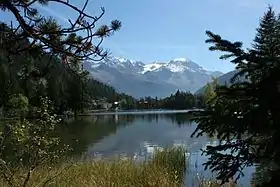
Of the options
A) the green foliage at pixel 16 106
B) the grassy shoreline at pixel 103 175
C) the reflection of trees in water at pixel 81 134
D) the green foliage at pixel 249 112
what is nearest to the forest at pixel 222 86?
the green foliage at pixel 249 112

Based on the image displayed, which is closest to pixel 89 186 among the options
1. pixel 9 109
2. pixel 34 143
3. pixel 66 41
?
pixel 34 143

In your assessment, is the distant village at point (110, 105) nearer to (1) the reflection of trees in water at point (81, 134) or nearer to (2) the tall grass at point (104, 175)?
(1) the reflection of trees in water at point (81, 134)

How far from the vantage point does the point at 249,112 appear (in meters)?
3.12

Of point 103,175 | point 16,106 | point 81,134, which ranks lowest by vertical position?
point 81,134

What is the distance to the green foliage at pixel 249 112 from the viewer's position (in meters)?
3.03

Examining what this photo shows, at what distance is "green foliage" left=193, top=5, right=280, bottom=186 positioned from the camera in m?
3.03

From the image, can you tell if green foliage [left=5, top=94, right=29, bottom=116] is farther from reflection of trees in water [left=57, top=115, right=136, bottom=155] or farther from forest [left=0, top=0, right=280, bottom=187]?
forest [left=0, top=0, right=280, bottom=187]

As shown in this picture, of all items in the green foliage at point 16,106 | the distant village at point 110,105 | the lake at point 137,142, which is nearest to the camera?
the green foliage at point 16,106

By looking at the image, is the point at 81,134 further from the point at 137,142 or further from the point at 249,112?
the point at 249,112

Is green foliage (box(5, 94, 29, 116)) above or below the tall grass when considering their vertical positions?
above

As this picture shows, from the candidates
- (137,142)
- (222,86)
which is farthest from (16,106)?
(137,142)

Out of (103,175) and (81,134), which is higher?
(103,175)

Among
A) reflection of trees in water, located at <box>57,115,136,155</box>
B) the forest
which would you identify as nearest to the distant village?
reflection of trees in water, located at <box>57,115,136,155</box>

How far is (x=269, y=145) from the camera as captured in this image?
305cm
